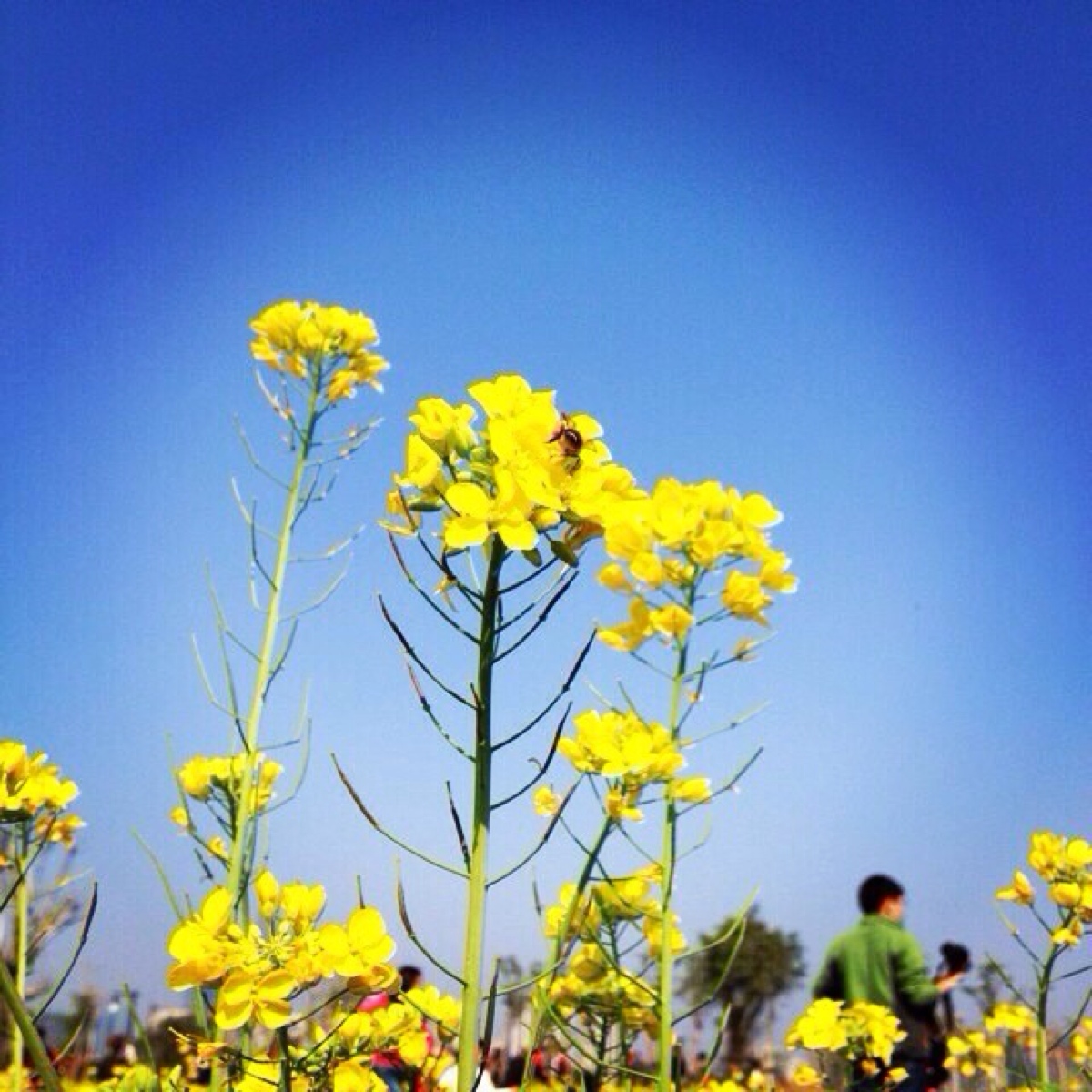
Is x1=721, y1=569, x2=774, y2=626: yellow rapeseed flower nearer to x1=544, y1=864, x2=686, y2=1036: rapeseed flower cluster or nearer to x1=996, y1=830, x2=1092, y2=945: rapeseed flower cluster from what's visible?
x1=544, y1=864, x2=686, y2=1036: rapeseed flower cluster

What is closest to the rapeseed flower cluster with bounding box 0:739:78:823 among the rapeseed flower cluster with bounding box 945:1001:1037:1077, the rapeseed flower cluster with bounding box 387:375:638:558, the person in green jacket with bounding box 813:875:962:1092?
the rapeseed flower cluster with bounding box 387:375:638:558

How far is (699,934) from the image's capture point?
29953mm

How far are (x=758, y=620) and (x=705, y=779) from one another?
49cm

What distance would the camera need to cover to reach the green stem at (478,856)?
0.93m

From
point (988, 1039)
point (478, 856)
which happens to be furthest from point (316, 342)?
point (988, 1039)

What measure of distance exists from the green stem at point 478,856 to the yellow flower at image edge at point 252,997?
0.36 m

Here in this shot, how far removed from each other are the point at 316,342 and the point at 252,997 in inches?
99.2

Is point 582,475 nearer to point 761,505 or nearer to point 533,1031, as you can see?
point 533,1031

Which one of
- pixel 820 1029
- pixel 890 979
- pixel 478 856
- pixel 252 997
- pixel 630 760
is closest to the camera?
pixel 478 856

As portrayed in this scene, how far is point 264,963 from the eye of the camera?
1230 mm

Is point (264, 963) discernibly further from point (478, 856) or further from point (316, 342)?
point (316, 342)

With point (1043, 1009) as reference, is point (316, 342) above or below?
above

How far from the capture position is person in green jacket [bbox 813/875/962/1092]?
395 cm

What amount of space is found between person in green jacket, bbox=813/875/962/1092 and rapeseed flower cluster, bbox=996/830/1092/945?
0.60 metres
